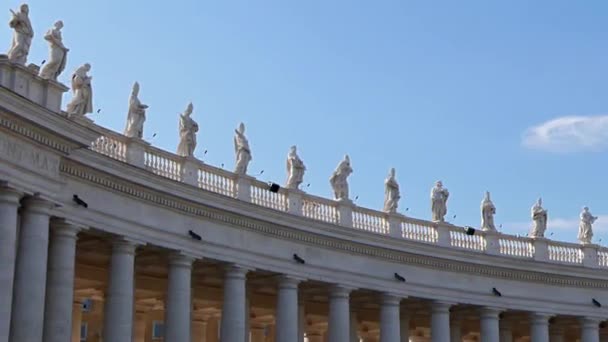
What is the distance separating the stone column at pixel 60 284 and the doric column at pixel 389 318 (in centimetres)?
3080

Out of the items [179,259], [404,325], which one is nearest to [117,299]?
[179,259]

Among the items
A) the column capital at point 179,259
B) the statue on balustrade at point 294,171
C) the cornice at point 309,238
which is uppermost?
the statue on balustrade at point 294,171

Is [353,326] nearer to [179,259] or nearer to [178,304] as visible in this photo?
[178,304]

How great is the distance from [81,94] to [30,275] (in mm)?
13621

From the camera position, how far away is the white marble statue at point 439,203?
9781cm

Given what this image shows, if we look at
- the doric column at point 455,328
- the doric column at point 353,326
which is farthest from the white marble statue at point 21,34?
the doric column at point 455,328

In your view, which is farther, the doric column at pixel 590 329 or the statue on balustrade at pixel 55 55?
the doric column at pixel 590 329

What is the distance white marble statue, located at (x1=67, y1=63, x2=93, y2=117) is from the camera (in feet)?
223

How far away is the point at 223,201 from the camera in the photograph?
7750 cm

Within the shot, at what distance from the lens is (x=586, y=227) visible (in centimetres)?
10688

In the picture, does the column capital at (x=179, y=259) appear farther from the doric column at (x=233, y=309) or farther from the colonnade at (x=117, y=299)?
the doric column at (x=233, y=309)

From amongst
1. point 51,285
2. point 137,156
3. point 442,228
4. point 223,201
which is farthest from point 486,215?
point 51,285

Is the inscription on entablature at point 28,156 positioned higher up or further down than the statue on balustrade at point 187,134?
further down

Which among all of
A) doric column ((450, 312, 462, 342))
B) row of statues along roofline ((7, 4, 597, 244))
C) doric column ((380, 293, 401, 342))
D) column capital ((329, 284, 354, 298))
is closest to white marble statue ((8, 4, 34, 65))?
row of statues along roofline ((7, 4, 597, 244))
